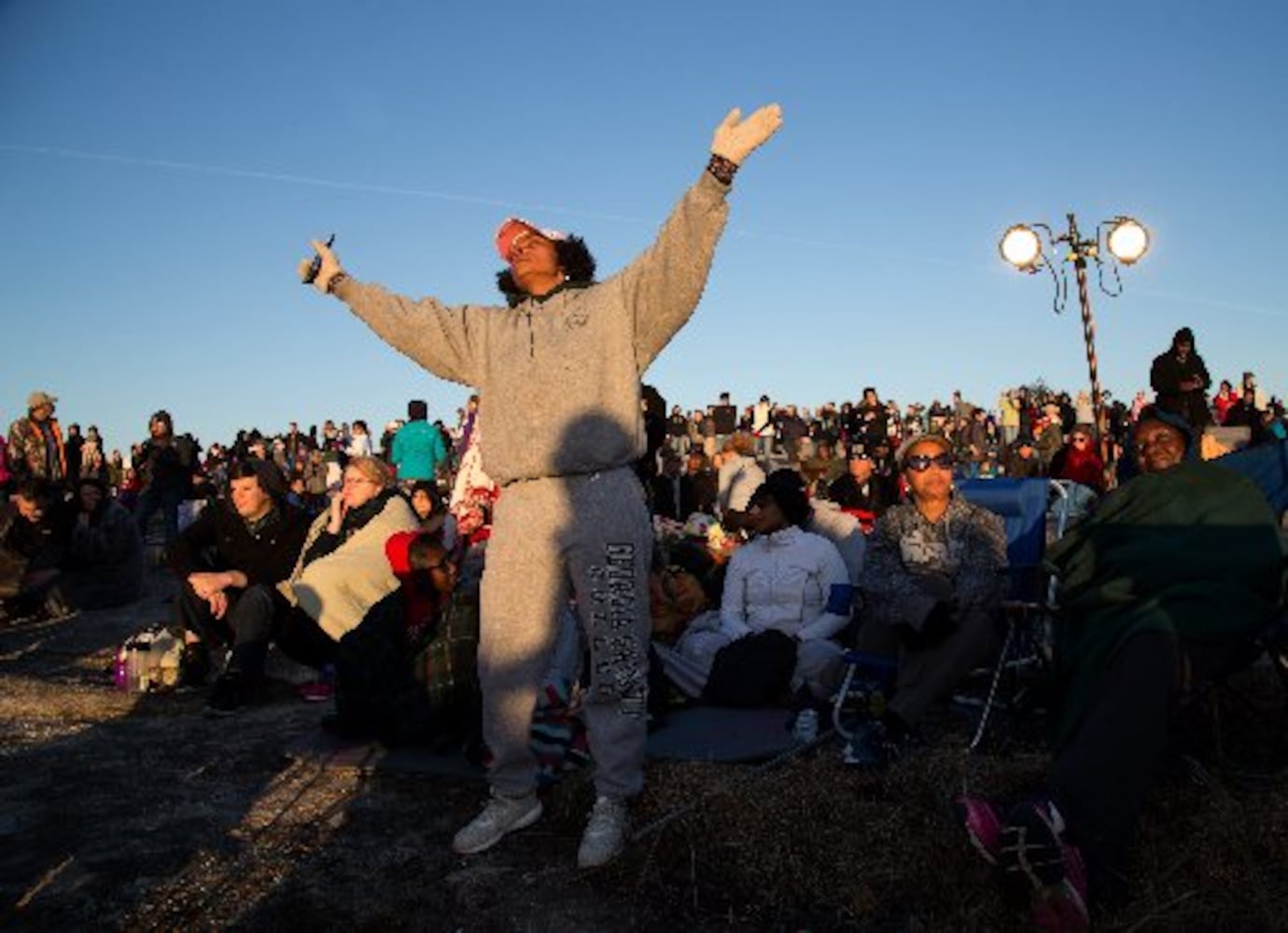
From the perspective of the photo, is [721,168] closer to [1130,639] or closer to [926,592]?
[1130,639]

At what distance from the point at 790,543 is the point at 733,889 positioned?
116 inches

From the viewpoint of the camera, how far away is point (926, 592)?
4.57 meters

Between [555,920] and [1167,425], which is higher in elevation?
[1167,425]

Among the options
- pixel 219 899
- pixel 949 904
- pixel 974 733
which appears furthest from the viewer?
pixel 974 733

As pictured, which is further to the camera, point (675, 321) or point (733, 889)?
point (675, 321)

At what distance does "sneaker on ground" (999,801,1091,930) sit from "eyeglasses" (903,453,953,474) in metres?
2.41

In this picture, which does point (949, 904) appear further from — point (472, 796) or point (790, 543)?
point (790, 543)

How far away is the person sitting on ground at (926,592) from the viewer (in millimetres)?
4199

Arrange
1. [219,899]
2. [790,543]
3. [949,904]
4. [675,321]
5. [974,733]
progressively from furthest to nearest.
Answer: [790,543], [974,733], [675,321], [219,899], [949,904]

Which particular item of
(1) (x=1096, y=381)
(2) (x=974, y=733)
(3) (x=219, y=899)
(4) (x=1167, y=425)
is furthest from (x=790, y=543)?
(1) (x=1096, y=381)

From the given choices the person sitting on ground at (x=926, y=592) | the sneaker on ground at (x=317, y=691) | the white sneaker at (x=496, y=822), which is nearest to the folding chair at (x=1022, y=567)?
the person sitting on ground at (x=926, y=592)

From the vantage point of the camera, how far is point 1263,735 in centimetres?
394

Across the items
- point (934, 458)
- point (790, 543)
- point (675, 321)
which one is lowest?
point (790, 543)

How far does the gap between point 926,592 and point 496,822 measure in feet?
7.16
